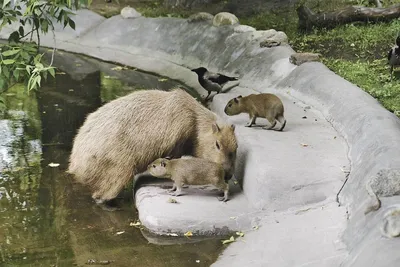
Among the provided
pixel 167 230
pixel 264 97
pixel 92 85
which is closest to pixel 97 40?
pixel 92 85

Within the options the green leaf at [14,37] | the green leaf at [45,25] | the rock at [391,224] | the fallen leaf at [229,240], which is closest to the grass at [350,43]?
the fallen leaf at [229,240]

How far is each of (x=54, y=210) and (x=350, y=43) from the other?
6.87 meters

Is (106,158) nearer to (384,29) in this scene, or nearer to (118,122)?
(118,122)

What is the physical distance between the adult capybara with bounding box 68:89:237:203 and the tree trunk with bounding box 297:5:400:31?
6.44 meters

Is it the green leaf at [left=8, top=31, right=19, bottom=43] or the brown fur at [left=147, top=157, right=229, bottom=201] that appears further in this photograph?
the brown fur at [left=147, top=157, right=229, bottom=201]

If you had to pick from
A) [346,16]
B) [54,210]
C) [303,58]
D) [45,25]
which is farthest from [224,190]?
[346,16]

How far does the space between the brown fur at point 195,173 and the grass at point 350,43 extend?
2.74m

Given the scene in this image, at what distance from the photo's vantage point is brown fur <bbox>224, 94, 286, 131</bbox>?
7.21 metres

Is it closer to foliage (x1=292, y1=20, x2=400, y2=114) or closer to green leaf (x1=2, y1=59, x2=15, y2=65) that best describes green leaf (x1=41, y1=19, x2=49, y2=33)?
green leaf (x1=2, y1=59, x2=15, y2=65)

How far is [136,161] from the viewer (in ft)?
22.2

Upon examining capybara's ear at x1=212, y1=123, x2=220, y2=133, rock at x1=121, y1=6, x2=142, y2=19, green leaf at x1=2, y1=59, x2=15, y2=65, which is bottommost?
rock at x1=121, y1=6, x2=142, y2=19

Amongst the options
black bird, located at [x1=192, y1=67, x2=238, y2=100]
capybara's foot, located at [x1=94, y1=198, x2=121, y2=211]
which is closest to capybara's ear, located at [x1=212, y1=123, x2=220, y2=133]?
capybara's foot, located at [x1=94, y1=198, x2=121, y2=211]

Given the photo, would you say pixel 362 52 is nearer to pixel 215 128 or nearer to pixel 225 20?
pixel 225 20

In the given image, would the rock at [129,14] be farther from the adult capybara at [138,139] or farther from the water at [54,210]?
the adult capybara at [138,139]
